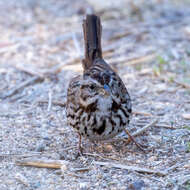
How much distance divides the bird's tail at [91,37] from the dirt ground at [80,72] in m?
0.67

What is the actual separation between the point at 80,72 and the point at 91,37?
134 cm

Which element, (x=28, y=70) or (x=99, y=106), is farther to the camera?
(x=28, y=70)

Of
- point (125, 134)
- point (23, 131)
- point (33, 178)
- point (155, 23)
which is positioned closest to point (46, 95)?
point (23, 131)

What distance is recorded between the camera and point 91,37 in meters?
4.12

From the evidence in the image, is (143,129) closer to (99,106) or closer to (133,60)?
(99,106)

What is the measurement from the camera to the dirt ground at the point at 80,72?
10.5 ft

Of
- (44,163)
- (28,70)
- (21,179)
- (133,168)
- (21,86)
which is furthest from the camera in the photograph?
(28,70)

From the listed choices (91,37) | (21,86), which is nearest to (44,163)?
(91,37)

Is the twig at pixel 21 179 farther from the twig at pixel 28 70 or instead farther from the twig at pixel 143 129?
the twig at pixel 28 70

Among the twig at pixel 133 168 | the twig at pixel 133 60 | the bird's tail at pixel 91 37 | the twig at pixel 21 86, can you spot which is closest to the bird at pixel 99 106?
the twig at pixel 133 168

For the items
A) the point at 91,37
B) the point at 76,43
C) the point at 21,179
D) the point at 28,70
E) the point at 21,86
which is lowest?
the point at 21,179

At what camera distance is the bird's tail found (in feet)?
13.4

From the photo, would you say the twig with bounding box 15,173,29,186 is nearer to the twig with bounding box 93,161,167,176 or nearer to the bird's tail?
the twig with bounding box 93,161,167,176

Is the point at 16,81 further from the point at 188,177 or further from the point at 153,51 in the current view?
the point at 188,177
